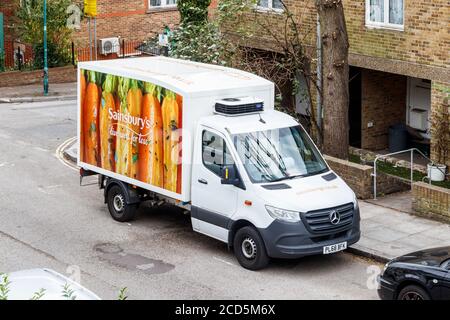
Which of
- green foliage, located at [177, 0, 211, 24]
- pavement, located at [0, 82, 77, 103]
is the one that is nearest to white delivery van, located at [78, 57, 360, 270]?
green foliage, located at [177, 0, 211, 24]

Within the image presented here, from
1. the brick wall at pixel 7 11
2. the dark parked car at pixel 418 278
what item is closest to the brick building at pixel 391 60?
the dark parked car at pixel 418 278

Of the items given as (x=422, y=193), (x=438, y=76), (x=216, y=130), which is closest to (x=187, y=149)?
(x=216, y=130)

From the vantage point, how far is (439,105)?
21.2 m

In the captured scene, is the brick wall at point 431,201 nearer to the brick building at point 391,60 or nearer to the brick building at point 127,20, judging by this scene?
the brick building at point 391,60

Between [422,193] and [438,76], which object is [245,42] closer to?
[438,76]

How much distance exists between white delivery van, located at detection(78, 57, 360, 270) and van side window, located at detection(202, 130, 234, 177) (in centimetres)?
2

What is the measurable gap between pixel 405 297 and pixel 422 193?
547 centimetres

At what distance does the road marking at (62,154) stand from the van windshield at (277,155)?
748 centimetres

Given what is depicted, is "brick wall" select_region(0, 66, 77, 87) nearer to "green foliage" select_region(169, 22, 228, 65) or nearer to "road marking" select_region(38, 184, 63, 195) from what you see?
"green foliage" select_region(169, 22, 228, 65)

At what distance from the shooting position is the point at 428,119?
2319 cm

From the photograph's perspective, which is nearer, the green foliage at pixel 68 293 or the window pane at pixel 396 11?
the green foliage at pixel 68 293

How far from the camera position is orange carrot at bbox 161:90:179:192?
17047mm

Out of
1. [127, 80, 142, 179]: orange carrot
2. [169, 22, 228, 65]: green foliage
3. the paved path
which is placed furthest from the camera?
[169, 22, 228, 65]: green foliage

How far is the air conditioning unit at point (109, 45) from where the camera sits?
40094mm
